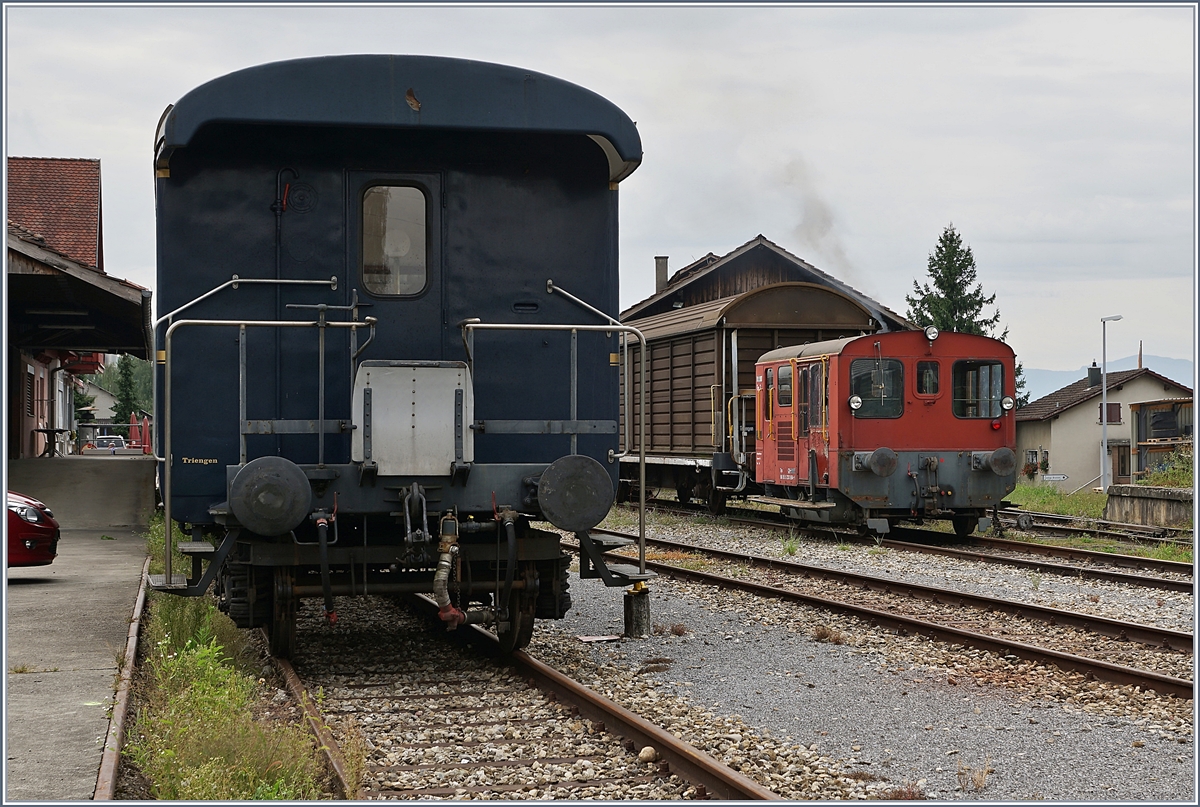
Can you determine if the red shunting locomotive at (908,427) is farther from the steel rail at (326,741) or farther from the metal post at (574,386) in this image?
the steel rail at (326,741)

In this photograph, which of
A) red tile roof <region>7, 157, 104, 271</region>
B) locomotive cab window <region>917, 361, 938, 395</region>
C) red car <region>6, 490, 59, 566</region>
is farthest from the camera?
red tile roof <region>7, 157, 104, 271</region>

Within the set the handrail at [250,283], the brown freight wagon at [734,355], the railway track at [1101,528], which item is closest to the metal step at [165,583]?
the handrail at [250,283]

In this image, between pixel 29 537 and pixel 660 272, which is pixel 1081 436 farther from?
pixel 29 537

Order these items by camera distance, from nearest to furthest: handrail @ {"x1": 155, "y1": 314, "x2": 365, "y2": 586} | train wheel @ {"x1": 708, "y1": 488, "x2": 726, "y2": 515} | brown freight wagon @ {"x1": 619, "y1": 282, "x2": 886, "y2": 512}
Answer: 1. handrail @ {"x1": 155, "y1": 314, "x2": 365, "y2": 586}
2. brown freight wagon @ {"x1": 619, "y1": 282, "x2": 886, "y2": 512}
3. train wheel @ {"x1": 708, "y1": 488, "x2": 726, "y2": 515}

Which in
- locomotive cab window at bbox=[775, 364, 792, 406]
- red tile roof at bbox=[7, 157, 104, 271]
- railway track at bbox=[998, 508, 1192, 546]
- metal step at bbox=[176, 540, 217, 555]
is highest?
red tile roof at bbox=[7, 157, 104, 271]

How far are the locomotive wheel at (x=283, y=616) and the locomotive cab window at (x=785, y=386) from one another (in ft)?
34.4

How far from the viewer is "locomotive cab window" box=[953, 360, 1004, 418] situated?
1546 cm

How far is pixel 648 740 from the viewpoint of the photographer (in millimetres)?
5480

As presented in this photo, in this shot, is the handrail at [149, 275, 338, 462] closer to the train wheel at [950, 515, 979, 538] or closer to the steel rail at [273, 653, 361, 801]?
the steel rail at [273, 653, 361, 801]

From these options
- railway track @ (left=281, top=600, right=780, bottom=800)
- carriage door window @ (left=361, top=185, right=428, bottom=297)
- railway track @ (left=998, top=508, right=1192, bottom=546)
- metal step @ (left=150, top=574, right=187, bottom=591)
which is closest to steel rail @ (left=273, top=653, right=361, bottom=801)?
railway track @ (left=281, top=600, right=780, bottom=800)

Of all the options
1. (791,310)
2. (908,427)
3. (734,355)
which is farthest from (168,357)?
(791,310)

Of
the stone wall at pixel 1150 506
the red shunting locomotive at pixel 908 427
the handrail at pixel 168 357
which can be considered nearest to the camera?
the handrail at pixel 168 357

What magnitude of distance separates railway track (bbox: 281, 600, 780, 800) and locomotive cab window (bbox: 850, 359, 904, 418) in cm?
840

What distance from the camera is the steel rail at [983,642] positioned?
22.5 ft
